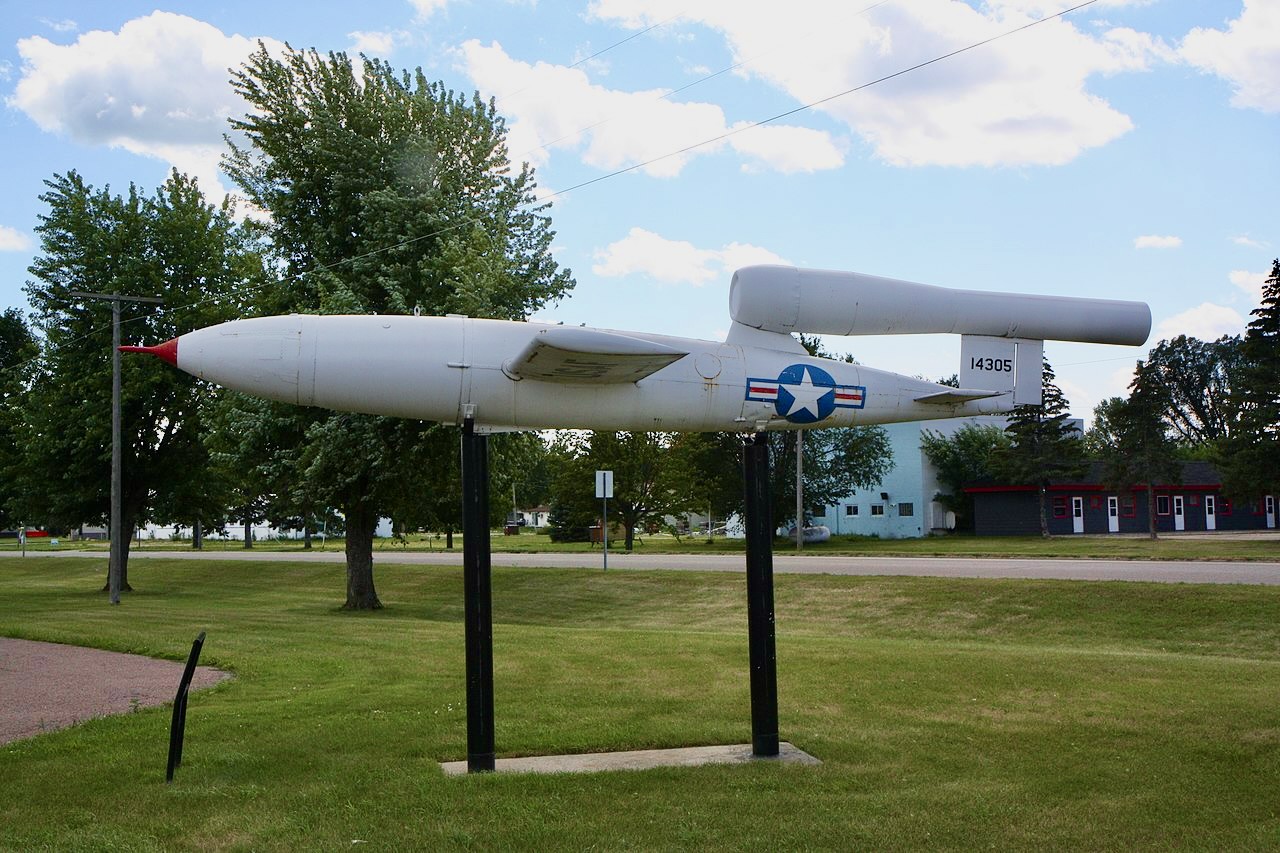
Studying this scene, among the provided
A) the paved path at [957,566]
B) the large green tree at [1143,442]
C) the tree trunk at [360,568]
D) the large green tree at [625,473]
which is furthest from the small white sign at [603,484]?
the large green tree at [1143,442]

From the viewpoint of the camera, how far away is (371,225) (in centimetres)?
2177

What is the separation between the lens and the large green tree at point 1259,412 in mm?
37781

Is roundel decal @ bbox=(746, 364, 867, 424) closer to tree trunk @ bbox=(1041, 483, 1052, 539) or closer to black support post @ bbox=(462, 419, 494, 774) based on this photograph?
black support post @ bbox=(462, 419, 494, 774)

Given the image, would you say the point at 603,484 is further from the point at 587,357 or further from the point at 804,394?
the point at 587,357

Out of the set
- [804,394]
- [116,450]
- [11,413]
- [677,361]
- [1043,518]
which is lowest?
[1043,518]

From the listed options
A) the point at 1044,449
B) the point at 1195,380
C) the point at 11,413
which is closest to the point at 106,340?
the point at 11,413

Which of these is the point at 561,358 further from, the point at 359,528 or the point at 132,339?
the point at 132,339

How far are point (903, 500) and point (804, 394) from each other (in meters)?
49.4

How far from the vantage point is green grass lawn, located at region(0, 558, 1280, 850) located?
6676mm

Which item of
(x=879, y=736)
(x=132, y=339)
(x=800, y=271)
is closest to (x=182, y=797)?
(x=879, y=736)

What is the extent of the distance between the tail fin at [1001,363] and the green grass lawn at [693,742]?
3130 mm

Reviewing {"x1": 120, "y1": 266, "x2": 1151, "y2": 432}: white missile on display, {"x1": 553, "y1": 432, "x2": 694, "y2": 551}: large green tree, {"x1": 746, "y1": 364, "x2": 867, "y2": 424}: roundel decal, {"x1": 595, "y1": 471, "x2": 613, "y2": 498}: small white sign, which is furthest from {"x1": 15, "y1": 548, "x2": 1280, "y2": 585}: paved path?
{"x1": 746, "y1": 364, "x2": 867, "y2": 424}: roundel decal

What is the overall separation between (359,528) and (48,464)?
12.5 metres

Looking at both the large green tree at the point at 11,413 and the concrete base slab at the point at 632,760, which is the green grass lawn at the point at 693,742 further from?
the large green tree at the point at 11,413
